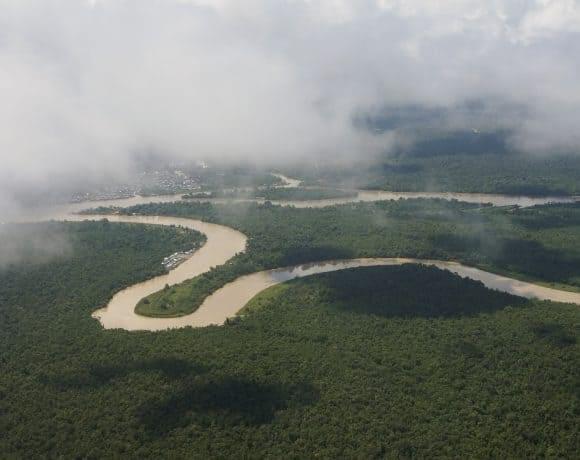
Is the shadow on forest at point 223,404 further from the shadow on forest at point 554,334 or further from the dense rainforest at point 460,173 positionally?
the dense rainforest at point 460,173

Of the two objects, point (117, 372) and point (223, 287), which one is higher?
point (223, 287)

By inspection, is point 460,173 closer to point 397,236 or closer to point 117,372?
point 397,236

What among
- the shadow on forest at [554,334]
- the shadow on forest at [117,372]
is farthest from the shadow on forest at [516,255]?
the shadow on forest at [117,372]

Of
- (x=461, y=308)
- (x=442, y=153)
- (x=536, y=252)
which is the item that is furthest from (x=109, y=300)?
(x=442, y=153)

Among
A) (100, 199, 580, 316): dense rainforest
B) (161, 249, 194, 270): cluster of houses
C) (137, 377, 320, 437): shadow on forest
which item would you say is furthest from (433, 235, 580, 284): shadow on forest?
(137, 377, 320, 437): shadow on forest

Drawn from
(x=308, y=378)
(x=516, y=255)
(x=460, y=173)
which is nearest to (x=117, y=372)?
(x=308, y=378)

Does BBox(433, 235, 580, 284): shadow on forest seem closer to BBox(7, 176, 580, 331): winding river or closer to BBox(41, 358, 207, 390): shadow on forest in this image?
BBox(7, 176, 580, 331): winding river

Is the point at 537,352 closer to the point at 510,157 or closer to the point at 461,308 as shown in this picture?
the point at 461,308
